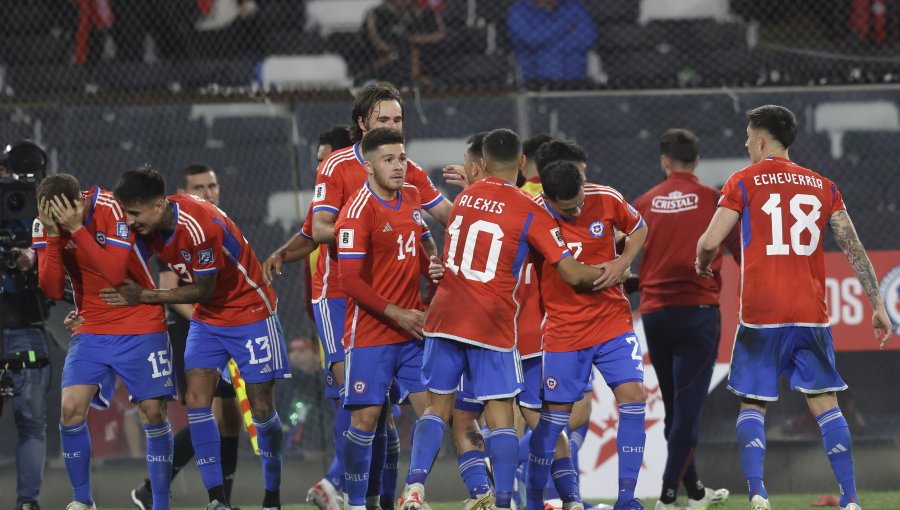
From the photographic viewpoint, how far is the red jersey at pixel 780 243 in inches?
247

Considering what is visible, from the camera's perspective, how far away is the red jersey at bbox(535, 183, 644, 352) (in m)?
6.32

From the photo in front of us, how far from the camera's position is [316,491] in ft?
24.4

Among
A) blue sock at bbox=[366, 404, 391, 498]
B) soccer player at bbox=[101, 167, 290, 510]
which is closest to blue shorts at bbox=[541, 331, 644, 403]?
blue sock at bbox=[366, 404, 391, 498]

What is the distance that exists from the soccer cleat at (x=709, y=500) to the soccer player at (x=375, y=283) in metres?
2.47

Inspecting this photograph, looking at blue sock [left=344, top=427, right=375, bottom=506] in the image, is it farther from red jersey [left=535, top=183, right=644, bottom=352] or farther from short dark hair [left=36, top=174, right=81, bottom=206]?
short dark hair [left=36, top=174, right=81, bottom=206]

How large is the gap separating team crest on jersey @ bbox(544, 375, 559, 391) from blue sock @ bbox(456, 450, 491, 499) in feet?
1.69

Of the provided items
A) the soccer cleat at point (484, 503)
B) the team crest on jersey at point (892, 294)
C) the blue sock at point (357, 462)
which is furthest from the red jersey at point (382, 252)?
the team crest on jersey at point (892, 294)

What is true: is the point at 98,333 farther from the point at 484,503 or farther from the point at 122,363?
the point at 484,503

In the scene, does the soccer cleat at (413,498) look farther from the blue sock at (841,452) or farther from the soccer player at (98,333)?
the blue sock at (841,452)

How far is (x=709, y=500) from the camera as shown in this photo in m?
7.93

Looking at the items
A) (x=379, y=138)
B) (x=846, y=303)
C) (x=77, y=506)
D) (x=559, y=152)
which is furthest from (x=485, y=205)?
(x=846, y=303)

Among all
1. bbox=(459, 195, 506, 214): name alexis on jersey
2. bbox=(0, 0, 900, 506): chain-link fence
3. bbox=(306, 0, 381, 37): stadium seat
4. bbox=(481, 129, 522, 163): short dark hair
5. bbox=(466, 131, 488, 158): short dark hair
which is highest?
bbox=(306, 0, 381, 37): stadium seat

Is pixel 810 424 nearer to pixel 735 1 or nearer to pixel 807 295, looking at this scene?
pixel 807 295

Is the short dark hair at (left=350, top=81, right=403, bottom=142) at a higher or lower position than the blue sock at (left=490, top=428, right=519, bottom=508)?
higher
